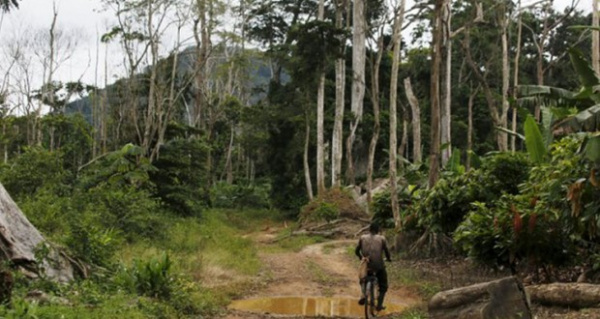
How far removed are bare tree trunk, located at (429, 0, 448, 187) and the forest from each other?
5 cm

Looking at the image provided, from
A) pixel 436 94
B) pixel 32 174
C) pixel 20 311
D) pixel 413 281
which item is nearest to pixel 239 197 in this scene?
pixel 32 174

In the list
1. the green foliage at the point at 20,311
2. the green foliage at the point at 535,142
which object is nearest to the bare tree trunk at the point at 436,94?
the green foliage at the point at 535,142

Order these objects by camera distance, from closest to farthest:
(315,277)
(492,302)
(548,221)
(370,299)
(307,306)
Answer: (492,302) < (548,221) < (370,299) < (307,306) < (315,277)

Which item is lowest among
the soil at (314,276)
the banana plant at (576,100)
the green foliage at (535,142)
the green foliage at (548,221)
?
the soil at (314,276)

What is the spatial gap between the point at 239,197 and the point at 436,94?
20.9 meters

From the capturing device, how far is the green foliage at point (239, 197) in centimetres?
3369

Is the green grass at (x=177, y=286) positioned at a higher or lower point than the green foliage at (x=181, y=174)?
lower

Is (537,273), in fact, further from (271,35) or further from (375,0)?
(271,35)

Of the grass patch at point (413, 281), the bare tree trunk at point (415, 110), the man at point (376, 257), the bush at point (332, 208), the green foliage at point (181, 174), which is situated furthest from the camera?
the green foliage at point (181, 174)

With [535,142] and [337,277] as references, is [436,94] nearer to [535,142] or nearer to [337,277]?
[535,142]

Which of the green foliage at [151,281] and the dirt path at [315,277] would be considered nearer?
the green foliage at [151,281]

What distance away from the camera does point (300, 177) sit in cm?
3158

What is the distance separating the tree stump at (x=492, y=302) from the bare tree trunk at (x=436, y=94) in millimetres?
7592

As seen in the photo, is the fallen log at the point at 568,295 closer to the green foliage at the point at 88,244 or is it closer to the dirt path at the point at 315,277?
the dirt path at the point at 315,277
